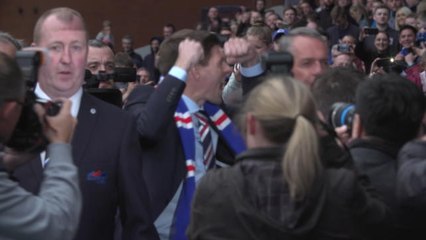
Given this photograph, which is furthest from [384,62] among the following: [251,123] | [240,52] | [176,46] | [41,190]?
[41,190]

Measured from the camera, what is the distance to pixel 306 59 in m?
4.52

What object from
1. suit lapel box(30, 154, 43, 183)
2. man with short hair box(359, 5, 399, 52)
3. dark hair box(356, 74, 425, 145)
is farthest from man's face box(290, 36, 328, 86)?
man with short hair box(359, 5, 399, 52)

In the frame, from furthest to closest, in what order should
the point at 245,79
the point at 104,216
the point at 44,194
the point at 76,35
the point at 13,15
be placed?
the point at 13,15 < the point at 245,79 < the point at 76,35 < the point at 104,216 < the point at 44,194

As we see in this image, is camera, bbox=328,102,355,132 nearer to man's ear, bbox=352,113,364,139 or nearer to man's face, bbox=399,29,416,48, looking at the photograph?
man's ear, bbox=352,113,364,139

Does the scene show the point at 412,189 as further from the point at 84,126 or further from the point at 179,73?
the point at 84,126

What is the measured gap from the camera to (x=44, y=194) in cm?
276

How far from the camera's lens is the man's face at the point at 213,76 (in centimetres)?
418

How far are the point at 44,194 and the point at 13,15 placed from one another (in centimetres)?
1642

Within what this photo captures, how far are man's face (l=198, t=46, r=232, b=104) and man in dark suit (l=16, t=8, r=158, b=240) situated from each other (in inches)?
18.9

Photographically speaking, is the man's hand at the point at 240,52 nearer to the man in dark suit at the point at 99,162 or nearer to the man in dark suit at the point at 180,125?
the man in dark suit at the point at 180,125

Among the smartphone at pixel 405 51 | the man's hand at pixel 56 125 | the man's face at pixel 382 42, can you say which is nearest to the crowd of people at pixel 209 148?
the man's hand at pixel 56 125

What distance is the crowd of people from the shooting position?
2.78 m

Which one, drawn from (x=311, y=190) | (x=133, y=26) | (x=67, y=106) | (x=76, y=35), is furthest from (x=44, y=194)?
(x=133, y=26)

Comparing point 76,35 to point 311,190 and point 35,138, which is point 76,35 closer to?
point 35,138
